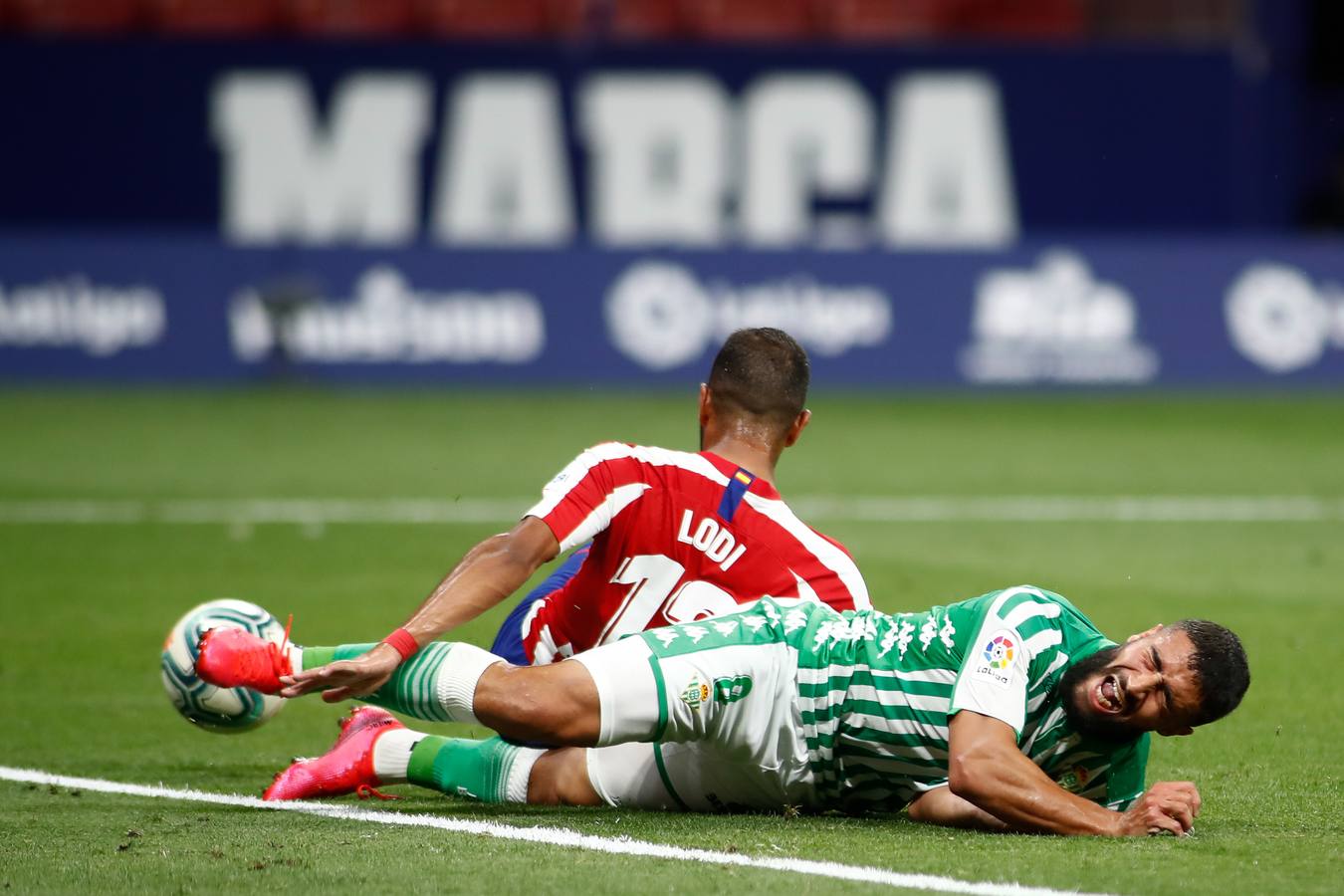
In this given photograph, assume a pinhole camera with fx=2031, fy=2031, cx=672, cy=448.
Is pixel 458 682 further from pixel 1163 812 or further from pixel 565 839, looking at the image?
pixel 1163 812

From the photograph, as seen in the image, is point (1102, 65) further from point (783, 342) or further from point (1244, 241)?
point (783, 342)

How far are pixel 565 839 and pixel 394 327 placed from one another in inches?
693

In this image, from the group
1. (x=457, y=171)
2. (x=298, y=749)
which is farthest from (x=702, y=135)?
(x=298, y=749)

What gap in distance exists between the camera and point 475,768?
6.37 metres

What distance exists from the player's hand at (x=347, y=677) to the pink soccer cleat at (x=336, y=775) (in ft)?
2.40

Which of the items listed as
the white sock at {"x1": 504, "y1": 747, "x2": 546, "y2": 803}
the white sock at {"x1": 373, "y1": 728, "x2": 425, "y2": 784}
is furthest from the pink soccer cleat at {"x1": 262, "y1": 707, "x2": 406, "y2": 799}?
the white sock at {"x1": 504, "y1": 747, "x2": 546, "y2": 803}

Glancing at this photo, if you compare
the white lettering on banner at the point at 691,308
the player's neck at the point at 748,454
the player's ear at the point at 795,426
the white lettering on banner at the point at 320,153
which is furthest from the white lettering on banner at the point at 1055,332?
the player's neck at the point at 748,454

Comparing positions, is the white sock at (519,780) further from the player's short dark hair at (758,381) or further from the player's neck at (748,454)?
the player's short dark hair at (758,381)

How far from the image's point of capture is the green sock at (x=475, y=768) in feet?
20.7

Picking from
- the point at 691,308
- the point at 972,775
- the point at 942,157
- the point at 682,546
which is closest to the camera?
the point at 972,775

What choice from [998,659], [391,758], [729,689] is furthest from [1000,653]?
[391,758]

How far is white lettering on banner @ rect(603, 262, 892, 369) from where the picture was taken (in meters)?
22.7

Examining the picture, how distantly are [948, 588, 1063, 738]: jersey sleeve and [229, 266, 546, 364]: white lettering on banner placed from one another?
1737cm

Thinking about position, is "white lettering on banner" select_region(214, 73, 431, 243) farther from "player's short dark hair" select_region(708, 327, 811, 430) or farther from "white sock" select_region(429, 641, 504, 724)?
"white sock" select_region(429, 641, 504, 724)
